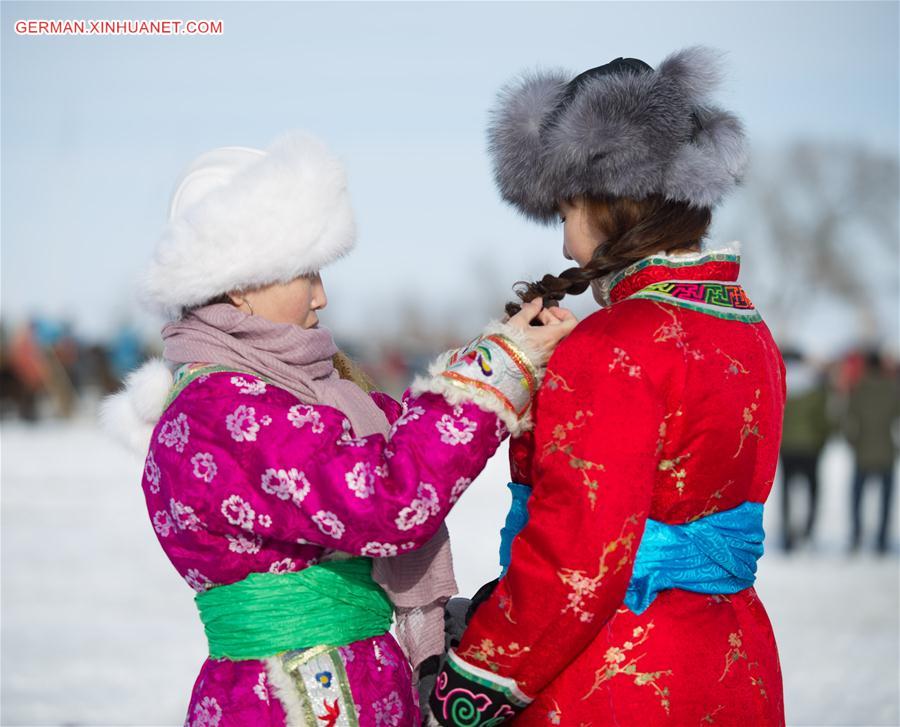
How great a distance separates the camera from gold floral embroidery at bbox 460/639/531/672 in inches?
74.4

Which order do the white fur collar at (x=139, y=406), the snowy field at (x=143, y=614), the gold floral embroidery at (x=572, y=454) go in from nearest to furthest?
1. the gold floral embroidery at (x=572, y=454)
2. the white fur collar at (x=139, y=406)
3. the snowy field at (x=143, y=614)

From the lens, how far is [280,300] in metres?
2.14

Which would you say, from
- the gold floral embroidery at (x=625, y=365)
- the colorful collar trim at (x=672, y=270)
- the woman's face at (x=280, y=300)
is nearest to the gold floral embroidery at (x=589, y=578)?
the gold floral embroidery at (x=625, y=365)

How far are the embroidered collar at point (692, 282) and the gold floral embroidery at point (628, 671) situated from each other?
0.63 meters

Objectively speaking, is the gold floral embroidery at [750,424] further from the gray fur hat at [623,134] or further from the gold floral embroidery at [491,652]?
the gold floral embroidery at [491,652]

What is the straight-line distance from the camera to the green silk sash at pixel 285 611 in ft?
6.77

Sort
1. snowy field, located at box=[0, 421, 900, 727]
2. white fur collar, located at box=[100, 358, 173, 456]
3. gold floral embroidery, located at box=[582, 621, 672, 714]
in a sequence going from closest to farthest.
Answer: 1. gold floral embroidery, located at box=[582, 621, 672, 714]
2. white fur collar, located at box=[100, 358, 173, 456]
3. snowy field, located at box=[0, 421, 900, 727]

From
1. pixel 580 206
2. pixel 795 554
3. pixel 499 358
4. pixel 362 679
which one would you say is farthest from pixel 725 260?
pixel 795 554

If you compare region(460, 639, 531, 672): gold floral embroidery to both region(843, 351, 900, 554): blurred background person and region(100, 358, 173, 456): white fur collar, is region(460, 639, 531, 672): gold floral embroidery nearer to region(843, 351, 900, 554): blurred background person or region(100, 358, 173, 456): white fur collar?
region(100, 358, 173, 456): white fur collar

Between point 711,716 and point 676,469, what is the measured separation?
47cm

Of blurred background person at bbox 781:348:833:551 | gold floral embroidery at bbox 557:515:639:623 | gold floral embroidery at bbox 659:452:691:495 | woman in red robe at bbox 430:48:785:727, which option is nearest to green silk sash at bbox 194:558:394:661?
woman in red robe at bbox 430:48:785:727

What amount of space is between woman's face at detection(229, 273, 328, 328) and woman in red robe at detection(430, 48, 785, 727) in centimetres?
47

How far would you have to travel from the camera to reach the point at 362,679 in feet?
6.91

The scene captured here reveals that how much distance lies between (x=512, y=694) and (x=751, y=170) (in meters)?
1.13
